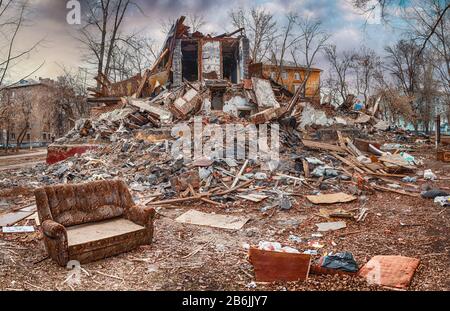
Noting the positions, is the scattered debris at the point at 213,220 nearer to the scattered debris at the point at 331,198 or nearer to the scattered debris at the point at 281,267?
the scattered debris at the point at 331,198

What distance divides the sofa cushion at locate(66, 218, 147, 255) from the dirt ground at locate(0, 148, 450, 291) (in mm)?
221

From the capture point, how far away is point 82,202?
16.6 ft

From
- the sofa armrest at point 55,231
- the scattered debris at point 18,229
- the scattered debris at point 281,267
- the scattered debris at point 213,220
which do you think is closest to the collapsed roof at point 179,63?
the scattered debris at point 213,220

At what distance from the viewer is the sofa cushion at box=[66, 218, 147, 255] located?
432 cm

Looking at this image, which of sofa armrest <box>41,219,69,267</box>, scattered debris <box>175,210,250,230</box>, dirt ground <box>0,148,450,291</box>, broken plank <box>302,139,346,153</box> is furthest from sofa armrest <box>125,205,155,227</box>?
broken plank <box>302,139,346,153</box>

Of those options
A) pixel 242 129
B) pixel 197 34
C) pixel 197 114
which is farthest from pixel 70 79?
pixel 242 129

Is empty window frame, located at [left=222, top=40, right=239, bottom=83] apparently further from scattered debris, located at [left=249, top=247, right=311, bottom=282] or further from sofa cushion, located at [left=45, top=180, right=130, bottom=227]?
scattered debris, located at [left=249, top=247, right=311, bottom=282]

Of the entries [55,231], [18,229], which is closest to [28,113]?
[18,229]

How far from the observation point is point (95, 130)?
14875 millimetres

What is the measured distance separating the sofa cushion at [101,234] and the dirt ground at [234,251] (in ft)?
0.72

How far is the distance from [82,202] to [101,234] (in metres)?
0.73

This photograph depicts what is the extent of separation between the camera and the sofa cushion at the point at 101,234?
170 inches

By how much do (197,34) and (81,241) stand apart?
17.8 m
